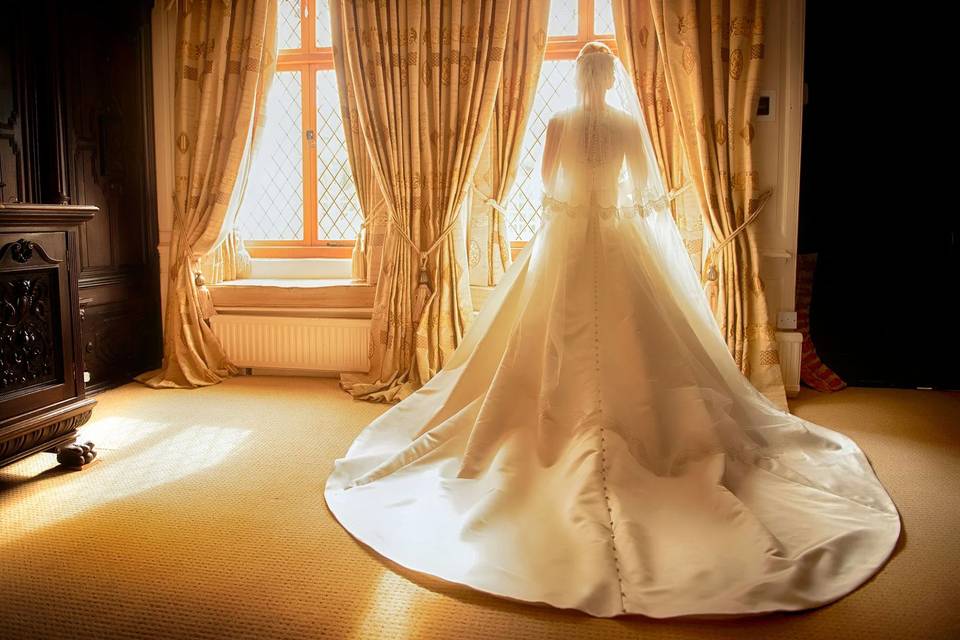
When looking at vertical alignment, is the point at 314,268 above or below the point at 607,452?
above

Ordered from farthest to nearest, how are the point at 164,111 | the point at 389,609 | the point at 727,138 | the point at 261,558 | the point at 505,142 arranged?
1. the point at 164,111
2. the point at 505,142
3. the point at 727,138
4. the point at 261,558
5. the point at 389,609

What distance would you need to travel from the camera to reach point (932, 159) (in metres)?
4.45

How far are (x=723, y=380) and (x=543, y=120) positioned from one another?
2285 millimetres

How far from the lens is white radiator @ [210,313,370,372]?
4.61 metres

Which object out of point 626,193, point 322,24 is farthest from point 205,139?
point 626,193

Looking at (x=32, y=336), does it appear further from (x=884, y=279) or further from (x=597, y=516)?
(x=884, y=279)

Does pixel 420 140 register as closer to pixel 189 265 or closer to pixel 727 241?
pixel 189 265

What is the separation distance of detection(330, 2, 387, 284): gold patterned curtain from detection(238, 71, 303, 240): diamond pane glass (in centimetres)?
52

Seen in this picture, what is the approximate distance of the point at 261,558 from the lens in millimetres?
2184

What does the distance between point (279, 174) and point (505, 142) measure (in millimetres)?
1603

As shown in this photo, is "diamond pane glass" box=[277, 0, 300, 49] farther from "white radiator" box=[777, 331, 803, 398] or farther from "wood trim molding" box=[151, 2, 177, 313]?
"white radiator" box=[777, 331, 803, 398]

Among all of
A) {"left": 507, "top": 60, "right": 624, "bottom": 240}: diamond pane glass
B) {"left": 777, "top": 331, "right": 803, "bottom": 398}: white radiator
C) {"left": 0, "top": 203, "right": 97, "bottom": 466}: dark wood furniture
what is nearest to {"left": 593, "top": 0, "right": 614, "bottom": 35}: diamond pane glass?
{"left": 507, "top": 60, "right": 624, "bottom": 240}: diamond pane glass

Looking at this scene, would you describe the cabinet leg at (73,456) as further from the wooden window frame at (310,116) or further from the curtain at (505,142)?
the curtain at (505,142)

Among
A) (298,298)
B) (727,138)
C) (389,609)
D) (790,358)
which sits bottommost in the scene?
(389,609)
